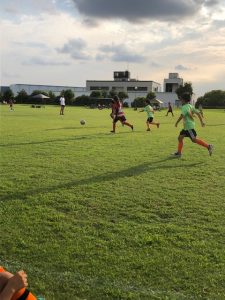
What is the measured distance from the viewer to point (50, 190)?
679 centimetres

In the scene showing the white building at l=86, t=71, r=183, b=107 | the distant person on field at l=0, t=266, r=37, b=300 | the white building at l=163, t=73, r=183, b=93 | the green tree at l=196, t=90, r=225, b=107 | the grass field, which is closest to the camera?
the distant person on field at l=0, t=266, r=37, b=300

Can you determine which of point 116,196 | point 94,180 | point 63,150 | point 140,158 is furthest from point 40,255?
point 63,150

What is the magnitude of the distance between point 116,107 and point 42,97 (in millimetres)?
68397

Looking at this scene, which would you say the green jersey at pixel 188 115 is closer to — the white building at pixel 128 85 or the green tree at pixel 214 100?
the green tree at pixel 214 100

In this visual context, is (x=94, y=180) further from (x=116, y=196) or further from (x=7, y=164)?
(x=7, y=164)

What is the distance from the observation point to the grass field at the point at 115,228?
12.5 ft

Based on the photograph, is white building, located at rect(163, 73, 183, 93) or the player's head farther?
white building, located at rect(163, 73, 183, 93)

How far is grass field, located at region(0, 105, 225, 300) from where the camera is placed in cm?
380

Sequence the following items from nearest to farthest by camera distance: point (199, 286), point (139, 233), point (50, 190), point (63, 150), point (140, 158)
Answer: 1. point (199, 286)
2. point (139, 233)
3. point (50, 190)
4. point (140, 158)
5. point (63, 150)

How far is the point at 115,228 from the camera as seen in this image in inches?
201

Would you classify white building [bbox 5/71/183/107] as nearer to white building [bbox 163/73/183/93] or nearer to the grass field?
white building [bbox 163/73/183/93]

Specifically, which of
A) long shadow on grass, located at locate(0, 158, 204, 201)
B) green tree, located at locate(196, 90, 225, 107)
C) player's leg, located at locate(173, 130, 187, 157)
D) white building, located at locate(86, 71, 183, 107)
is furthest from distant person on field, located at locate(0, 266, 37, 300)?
white building, located at locate(86, 71, 183, 107)

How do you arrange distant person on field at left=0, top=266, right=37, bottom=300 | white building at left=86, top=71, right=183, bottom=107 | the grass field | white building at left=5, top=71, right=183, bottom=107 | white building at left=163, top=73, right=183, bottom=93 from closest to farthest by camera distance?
distant person on field at left=0, top=266, right=37, bottom=300, the grass field, white building at left=5, top=71, right=183, bottom=107, white building at left=86, top=71, right=183, bottom=107, white building at left=163, top=73, right=183, bottom=93

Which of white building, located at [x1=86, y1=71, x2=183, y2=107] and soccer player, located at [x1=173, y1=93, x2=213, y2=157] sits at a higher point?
white building, located at [x1=86, y1=71, x2=183, y2=107]
